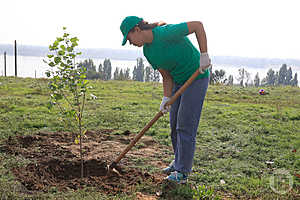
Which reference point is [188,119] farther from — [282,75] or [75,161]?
[282,75]

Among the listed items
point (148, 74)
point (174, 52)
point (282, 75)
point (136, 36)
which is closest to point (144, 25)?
point (136, 36)

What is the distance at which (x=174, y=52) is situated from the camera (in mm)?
3410

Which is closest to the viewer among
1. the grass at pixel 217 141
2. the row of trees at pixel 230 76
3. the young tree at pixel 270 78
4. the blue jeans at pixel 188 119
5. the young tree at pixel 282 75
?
the blue jeans at pixel 188 119

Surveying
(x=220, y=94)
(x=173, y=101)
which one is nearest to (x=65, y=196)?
(x=173, y=101)

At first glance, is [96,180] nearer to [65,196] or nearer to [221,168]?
[65,196]

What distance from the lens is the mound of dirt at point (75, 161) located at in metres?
3.66

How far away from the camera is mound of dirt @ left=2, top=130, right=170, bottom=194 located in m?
3.66

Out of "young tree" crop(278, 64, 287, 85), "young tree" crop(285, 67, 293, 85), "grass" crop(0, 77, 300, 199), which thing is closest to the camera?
"grass" crop(0, 77, 300, 199)

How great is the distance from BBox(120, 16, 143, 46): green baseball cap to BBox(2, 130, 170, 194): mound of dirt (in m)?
1.70

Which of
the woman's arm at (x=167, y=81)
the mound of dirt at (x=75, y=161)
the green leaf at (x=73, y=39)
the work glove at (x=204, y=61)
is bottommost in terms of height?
the mound of dirt at (x=75, y=161)

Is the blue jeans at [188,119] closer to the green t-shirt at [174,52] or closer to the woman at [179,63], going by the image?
the woman at [179,63]

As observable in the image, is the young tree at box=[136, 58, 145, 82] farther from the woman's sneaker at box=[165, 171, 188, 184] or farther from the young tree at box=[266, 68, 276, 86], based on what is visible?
the woman's sneaker at box=[165, 171, 188, 184]

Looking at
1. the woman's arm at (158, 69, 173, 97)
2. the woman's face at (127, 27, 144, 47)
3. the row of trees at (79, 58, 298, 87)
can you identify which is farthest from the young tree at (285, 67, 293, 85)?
the woman's face at (127, 27, 144, 47)

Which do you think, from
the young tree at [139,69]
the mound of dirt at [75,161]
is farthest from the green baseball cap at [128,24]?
the young tree at [139,69]
